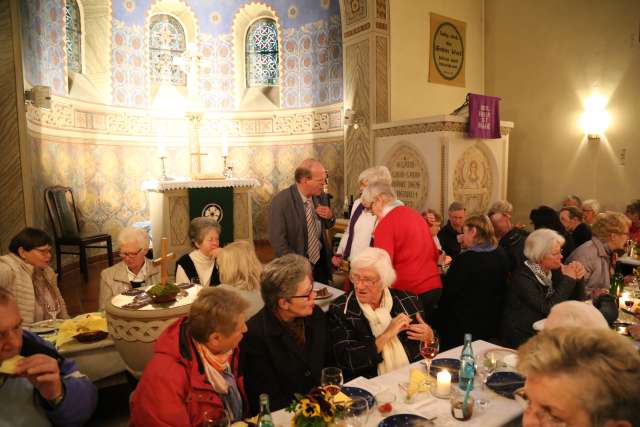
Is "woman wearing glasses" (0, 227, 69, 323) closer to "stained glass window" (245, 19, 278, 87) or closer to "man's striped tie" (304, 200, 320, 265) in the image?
"man's striped tie" (304, 200, 320, 265)

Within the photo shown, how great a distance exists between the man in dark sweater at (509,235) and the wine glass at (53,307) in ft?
11.4

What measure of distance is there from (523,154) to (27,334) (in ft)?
28.5

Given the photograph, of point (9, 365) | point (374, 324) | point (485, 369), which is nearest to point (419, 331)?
point (374, 324)

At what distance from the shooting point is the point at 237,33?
34.2 feet

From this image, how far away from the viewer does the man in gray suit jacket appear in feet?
14.5

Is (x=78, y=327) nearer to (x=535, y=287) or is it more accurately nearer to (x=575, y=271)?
(x=535, y=287)

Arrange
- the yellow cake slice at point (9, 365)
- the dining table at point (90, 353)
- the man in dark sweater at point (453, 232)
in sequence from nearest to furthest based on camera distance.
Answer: the yellow cake slice at point (9, 365) → the dining table at point (90, 353) → the man in dark sweater at point (453, 232)

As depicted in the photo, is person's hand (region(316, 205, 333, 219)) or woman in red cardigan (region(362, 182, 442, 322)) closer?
woman in red cardigan (region(362, 182, 442, 322))

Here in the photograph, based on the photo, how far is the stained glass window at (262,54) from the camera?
34.7 ft

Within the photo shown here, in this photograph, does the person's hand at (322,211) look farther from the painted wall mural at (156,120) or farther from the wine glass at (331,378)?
the painted wall mural at (156,120)

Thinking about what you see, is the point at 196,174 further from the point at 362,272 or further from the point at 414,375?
A: the point at 414,375

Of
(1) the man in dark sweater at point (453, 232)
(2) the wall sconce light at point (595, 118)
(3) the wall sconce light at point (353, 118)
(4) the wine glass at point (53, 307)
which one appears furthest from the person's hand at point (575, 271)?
(3) the wall sconce light at point (353, 118)

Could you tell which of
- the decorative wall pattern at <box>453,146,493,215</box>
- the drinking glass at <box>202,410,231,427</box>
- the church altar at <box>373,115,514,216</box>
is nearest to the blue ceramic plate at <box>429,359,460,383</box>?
the drinking glass at <box>202,410,231,427</box>

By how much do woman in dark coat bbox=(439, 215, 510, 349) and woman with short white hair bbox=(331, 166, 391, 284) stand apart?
770mm
